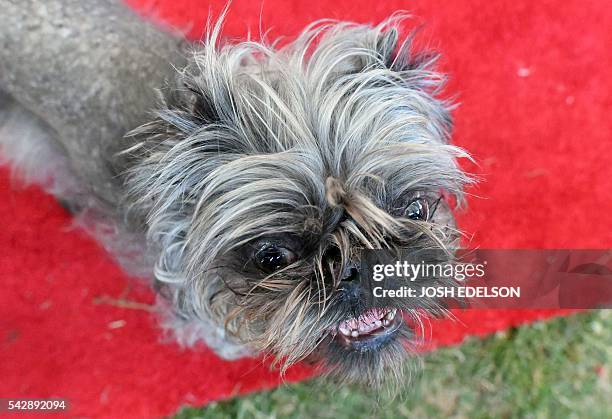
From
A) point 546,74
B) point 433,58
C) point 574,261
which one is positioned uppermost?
point 546,74

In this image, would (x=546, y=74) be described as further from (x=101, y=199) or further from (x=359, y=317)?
(x=101, y=199)

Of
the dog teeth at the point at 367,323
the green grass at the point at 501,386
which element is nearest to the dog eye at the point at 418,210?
the dog teeth at the point at 367,323

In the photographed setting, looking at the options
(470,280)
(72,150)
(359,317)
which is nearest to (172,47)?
(72,150)

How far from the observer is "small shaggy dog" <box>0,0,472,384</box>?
1268 mm

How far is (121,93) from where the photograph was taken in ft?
5.48

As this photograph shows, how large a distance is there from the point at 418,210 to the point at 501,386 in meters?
1.16

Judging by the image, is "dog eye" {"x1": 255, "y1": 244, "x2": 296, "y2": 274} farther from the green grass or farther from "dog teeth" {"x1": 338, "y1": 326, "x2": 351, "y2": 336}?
the green grass

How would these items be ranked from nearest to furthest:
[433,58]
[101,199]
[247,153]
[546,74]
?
[247,153] → [433,58] → [101,199] → [546,74]

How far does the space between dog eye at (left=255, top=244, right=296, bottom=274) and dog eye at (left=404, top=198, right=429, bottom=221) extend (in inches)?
11.3

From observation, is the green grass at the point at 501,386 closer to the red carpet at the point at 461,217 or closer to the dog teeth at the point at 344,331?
the red carpet at the point at 461,217

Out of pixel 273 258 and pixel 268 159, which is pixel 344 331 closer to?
pixel 273 258

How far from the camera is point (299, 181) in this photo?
1.25 meters

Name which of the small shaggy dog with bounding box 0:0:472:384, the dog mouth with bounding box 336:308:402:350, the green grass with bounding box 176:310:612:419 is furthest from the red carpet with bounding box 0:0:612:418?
the dog mouth with bounding box 336:308:402:350

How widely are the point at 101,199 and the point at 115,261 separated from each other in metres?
0.36
